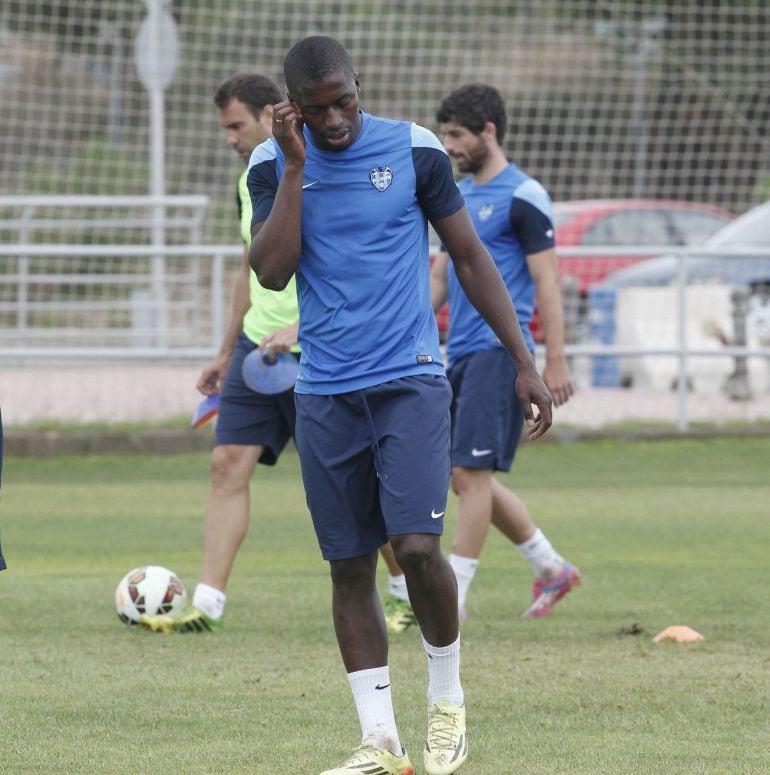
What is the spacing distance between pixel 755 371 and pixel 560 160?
4315 millimetres

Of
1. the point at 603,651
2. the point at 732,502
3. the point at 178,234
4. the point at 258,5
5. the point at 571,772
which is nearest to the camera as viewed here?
the point at 571,772

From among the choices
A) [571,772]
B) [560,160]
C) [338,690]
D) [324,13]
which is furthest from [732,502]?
[324,13]

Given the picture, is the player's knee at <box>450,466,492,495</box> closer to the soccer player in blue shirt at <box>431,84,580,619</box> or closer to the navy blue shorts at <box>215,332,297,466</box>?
the soccer player in blue shirt at <box>431,84,580,619</box>

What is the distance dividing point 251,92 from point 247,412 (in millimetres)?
1348

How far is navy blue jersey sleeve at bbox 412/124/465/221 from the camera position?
4.61 metres

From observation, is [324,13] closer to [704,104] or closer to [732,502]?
[704,104]

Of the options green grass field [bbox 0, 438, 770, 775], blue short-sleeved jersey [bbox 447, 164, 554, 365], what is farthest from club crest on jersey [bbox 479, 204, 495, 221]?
green grass field [bbox 0, 438, 770, 775]

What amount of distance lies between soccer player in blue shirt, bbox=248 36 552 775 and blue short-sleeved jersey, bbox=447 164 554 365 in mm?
2400

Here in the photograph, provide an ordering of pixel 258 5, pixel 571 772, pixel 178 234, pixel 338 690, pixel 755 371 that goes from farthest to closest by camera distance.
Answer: pixel 258 5 < pixel 178 234 < pixel 755 371 < pixel 338 690 < pixel 571 772

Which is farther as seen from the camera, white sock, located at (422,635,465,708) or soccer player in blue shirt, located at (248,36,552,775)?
white sock, located at (422,635,465,708)

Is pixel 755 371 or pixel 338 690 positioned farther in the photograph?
pixel 755 371

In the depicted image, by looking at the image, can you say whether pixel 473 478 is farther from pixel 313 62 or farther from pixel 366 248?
pixel 313 62

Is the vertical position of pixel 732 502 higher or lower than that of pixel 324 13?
lower

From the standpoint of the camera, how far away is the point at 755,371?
15.8m
